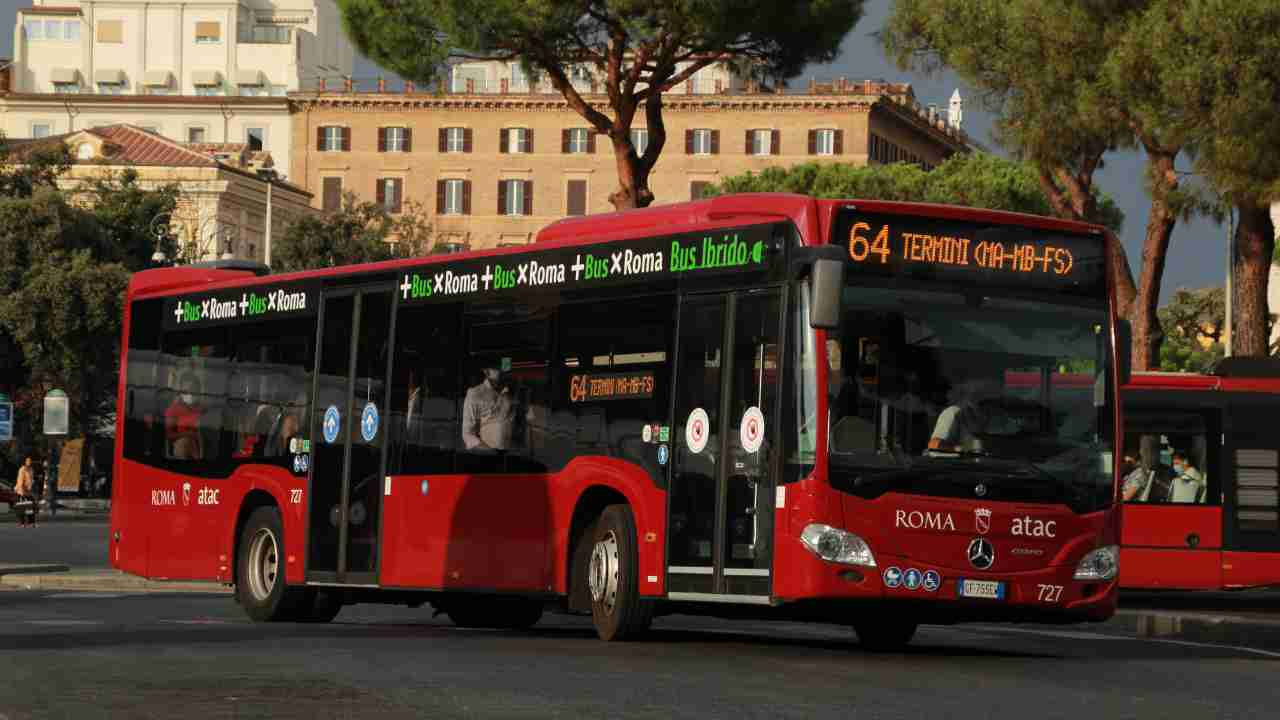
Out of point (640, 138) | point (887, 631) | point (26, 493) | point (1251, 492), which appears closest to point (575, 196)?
point (640, 138)

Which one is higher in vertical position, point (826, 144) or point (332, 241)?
point (826, 144)

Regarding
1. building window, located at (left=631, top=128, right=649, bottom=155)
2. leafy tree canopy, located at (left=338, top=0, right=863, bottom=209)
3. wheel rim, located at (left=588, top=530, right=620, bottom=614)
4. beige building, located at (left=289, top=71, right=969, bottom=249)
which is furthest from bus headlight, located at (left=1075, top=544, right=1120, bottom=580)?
beige building, located at (left=289, top=71, right=969, bottom=249)

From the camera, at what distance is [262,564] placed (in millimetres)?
21734

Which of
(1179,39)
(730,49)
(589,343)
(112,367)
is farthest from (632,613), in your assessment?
(112,367)

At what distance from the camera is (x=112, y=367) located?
73.2m

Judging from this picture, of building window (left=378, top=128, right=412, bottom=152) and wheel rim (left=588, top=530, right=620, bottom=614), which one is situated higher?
building window (left=378, top=128, right=412, bottom=152)

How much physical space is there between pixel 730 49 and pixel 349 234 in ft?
153

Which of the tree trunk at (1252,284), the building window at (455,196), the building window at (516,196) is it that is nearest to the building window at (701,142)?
the building window at (516,196)

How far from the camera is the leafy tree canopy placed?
1574 inches

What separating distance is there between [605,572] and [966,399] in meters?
2.81

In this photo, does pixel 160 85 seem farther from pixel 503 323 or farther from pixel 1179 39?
pixel 503 323

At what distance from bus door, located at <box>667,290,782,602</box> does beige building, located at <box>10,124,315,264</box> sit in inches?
3387

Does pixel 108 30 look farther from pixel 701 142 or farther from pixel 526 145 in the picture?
pixel 701 142

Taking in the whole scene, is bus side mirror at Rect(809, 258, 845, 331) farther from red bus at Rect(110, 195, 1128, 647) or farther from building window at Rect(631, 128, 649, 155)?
building window at Rect(631, 128, 649, 155)
